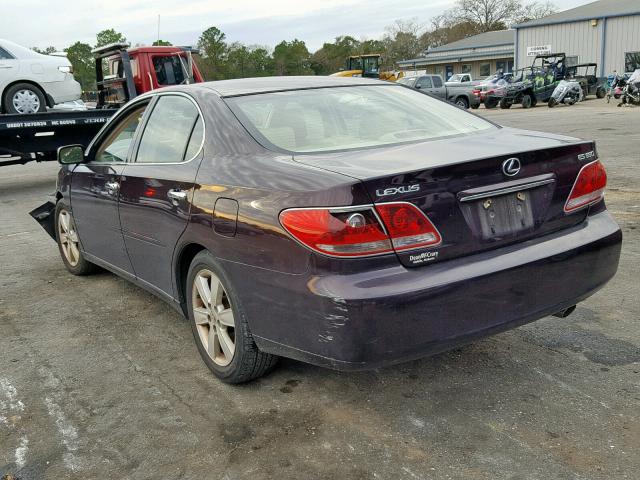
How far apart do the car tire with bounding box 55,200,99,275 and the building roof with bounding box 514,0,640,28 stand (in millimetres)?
42277

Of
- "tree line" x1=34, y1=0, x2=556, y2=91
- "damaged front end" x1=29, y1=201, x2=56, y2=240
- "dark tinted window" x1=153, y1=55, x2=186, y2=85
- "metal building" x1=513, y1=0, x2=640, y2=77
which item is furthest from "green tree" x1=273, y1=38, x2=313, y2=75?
"damaged front end" x1=29, y1=201, x2=56, y2=240

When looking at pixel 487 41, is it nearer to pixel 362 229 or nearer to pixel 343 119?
pixel 343 119

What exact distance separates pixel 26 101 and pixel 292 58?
91.9 meters

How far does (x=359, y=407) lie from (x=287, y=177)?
115 centimetres

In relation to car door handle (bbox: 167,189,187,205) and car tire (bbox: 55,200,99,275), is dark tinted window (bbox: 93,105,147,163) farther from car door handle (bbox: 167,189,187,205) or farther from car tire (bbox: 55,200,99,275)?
car door handle (bbox: 167,189,187,205)

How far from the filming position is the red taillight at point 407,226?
8.86 ft

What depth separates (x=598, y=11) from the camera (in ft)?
144

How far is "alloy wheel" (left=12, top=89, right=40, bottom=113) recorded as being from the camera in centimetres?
1147

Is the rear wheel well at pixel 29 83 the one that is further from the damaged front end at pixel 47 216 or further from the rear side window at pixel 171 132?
the rear side window at pixel 171 132

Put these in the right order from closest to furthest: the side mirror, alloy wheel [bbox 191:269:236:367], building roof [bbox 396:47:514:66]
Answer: alloy wheel [bbox 191:269:236:367] → the side mirror → building roof [bbox 396:47:514:66]

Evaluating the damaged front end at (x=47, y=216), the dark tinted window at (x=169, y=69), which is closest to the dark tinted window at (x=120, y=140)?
the damaged front end at (x=47, y=216)

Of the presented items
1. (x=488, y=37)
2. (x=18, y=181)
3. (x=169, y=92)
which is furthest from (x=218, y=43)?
(x=169, y=92)

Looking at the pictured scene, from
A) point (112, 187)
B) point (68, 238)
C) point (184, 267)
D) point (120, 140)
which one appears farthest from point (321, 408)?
point (68, 238)

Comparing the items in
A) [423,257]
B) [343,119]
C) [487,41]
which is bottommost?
[423,257]
